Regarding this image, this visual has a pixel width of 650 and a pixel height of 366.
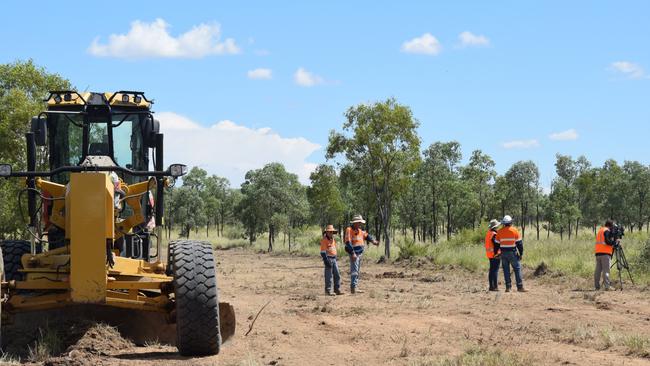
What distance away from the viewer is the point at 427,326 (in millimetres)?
11844

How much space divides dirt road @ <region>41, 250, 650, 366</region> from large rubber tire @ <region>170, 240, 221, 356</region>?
190 mm

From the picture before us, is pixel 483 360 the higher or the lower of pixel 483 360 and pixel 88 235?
the lower

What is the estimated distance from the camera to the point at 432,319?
1269 centimetres

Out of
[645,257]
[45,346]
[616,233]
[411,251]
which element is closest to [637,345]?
[45,346]

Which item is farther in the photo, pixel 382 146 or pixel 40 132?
pixel 382 146

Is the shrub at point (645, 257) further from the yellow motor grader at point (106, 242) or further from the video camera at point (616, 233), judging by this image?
the yellow motor grader at point (106, 242)

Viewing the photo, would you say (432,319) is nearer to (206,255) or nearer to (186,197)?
(206,255)

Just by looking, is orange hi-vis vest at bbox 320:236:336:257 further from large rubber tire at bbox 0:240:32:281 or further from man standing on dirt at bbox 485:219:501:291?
large rubber tire at bbox 0:240:32:281

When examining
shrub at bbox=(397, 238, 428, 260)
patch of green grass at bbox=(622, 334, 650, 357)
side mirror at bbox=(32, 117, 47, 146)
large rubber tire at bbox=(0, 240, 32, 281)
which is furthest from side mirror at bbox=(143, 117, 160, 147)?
shrub at bbox=(397, 238, 428, 260)

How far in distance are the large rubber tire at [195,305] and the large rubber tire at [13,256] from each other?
89.4 inches

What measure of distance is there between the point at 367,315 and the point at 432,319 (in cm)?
119

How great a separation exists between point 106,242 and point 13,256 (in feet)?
7.99

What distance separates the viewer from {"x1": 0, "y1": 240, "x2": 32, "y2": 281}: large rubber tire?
934 centimetres

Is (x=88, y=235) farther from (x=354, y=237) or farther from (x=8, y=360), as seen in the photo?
(x=354, y=237)
